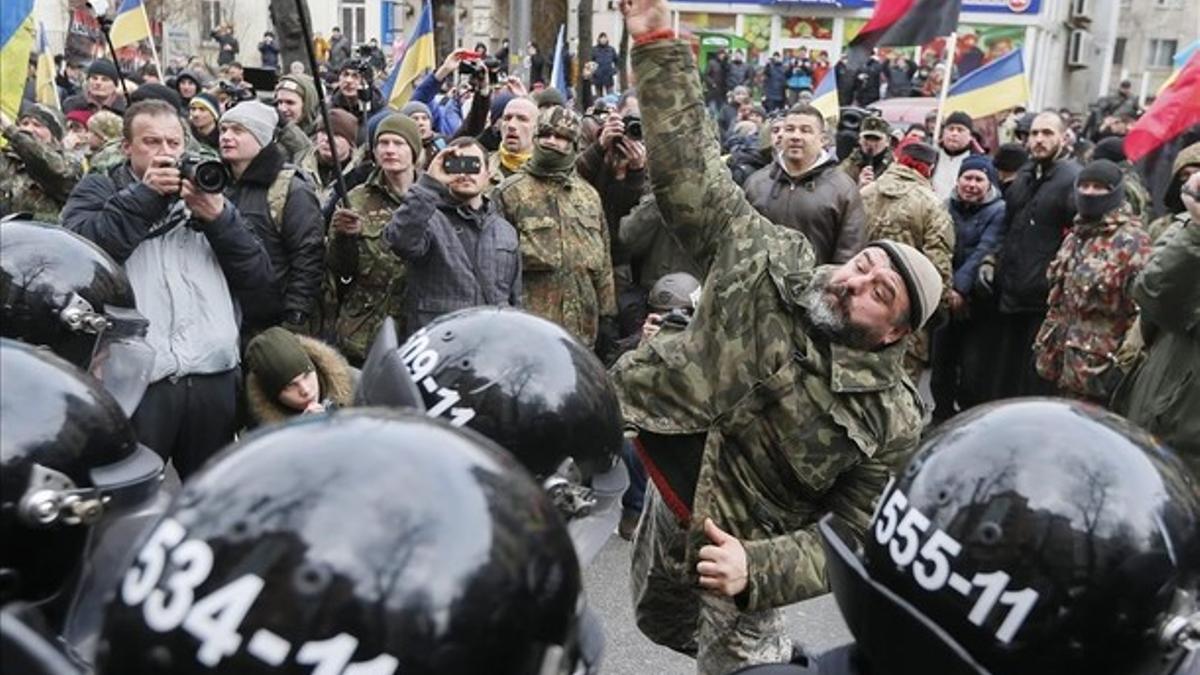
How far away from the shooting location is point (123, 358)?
2.74 meters

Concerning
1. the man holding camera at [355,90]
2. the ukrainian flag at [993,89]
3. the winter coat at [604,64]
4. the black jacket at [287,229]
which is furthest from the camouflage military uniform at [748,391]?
the winter coat at [604,64]

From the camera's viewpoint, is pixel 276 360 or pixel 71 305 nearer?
pixel 71 305

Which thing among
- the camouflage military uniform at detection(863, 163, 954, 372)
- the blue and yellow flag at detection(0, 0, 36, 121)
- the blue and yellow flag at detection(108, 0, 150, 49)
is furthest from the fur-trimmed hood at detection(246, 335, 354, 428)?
the blue and yellow flag at detection(108, 0, 150, 49)

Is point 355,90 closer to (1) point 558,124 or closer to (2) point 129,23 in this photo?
(2) point 129,23

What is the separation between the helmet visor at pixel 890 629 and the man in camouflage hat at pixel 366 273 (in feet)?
10.9

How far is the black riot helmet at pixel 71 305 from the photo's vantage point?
8.38 feet

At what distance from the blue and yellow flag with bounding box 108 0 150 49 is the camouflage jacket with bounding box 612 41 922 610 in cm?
791

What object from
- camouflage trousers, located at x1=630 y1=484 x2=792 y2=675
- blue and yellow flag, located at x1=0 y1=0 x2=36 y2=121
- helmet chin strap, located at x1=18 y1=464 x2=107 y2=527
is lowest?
camouflage trousers, located at x1=630 y1=484 x2=792 y2=675

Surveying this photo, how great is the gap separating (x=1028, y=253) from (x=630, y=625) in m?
3.50

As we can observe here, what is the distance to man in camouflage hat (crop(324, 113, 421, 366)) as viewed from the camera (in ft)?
16.5

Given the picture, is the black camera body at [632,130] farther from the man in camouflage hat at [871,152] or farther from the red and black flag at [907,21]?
the man in camouflage hat at [871,152]

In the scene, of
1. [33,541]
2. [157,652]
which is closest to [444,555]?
[157,652]

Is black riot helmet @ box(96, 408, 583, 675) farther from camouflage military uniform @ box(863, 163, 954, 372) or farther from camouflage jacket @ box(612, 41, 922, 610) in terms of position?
camouflage military uniform @ box(863, 163, 954, 372)

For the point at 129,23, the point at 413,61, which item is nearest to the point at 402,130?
the point at 413,61
